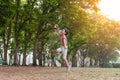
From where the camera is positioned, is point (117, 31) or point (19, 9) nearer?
point (19, 9)

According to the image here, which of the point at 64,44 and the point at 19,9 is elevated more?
the point at 19,9

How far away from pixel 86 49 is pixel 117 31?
43.3ft

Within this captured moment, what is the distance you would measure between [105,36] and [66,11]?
2560 cm

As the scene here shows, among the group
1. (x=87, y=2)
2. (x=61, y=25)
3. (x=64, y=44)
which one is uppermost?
(x=87, y=2)

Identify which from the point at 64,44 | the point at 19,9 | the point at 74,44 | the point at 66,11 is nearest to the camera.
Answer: the point at 64,44

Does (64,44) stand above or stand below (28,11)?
below

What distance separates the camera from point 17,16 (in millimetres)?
36688

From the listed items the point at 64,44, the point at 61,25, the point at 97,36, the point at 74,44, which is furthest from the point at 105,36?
the point at 64,44

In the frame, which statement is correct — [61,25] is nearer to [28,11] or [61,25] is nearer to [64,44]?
[28,11]

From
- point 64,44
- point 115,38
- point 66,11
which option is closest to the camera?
point 64,44

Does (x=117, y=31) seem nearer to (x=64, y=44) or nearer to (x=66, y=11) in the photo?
(x=66, y=11)

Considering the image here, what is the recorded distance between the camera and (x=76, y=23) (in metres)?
38.2

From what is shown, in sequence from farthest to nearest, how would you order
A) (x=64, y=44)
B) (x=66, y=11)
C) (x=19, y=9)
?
(x=19, y=9) < (x=66, y=11) < (x=64, y=44)

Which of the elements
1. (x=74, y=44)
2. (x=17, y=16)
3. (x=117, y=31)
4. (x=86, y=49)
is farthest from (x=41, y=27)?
(x=86, y=49)
